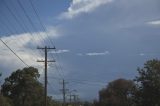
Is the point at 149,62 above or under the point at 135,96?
above

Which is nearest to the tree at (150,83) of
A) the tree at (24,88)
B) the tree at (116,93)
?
the tree at (24,88)

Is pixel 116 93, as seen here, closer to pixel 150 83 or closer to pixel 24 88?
pixel 24 88

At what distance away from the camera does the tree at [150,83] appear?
64250mm

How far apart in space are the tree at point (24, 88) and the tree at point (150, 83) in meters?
40.5

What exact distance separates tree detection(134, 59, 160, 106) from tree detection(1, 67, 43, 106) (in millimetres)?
40538

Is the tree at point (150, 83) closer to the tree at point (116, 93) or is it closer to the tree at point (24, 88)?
the tree at point (24, 88)

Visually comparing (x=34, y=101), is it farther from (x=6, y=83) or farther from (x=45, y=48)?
(x=45, y=48)

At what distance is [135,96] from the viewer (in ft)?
228

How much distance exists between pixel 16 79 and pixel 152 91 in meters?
48.2

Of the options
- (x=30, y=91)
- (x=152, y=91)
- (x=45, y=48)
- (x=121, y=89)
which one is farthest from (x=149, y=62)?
(x=121, y=89)

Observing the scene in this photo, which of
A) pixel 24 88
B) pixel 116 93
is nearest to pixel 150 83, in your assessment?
pixel 24 88

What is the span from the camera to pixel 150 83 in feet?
213

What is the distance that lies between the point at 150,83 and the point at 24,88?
4470 cm

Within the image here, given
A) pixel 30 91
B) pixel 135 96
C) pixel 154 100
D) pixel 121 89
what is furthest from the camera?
pixel 121 89
